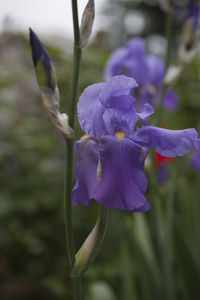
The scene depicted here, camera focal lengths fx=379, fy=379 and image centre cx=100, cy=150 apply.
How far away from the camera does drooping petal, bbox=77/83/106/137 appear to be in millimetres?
602

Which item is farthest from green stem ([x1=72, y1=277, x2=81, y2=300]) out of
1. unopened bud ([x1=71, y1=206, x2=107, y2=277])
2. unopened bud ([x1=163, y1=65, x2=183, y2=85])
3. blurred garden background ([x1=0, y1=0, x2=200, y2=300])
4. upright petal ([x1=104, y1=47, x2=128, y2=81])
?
upright petal ([x1=104, y1=47, x2=128, y2=81])

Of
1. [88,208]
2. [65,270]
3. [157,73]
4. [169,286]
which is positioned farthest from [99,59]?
[169,286]

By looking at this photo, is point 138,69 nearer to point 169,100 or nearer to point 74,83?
point 169,100

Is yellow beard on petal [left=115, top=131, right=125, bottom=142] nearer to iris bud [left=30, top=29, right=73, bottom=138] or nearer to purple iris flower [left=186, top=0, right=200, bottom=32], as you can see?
iris bud [left=30, top=29, right=73, bottom=138]

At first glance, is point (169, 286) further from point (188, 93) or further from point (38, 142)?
point (188, 93)

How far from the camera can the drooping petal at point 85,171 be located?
59 centimetres

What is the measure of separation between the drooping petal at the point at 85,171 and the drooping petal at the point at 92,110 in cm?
2

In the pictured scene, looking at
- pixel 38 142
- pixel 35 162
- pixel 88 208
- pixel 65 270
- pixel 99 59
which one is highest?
pixel 99 59

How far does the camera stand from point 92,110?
0.61m

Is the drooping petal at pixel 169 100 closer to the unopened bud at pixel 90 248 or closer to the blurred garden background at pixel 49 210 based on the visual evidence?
the blurred garden background at pixel 49 210

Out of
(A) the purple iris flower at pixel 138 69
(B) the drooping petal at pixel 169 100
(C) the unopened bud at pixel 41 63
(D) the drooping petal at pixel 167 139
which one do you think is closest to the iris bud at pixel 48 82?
(C) the unopened bud at pixel 41 63

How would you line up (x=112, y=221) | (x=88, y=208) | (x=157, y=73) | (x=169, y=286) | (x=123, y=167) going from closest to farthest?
1. (x=123, y=167)
2. (x=169, y=286)
3. (x=157, y=73)
4. (x=112, y=221)
5. (x=88, y=208)

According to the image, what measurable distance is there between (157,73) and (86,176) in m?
1.30

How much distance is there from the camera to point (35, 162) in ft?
7.09
